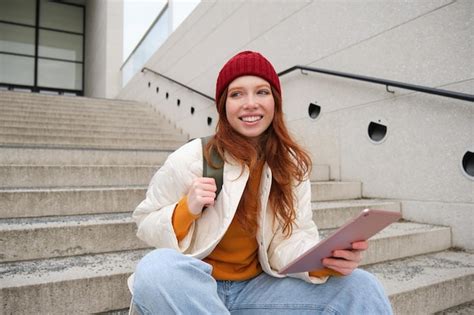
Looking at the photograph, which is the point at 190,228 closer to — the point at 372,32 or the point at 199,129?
the point at 372,32

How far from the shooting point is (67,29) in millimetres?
13859

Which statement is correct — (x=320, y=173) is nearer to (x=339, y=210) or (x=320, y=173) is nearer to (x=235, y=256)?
(x=339, y=210)

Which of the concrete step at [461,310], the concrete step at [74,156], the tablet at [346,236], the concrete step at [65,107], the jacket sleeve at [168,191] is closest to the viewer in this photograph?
the tablet at [346,236]

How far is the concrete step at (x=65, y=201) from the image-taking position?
6.31 ft

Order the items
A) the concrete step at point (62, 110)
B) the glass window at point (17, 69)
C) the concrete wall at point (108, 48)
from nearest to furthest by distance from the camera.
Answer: the concrete step at point (62, 110), the concrete wall at point (108, 48), the glass window at point (17, 69)

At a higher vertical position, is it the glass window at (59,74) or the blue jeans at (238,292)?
the glass window at (59,74)

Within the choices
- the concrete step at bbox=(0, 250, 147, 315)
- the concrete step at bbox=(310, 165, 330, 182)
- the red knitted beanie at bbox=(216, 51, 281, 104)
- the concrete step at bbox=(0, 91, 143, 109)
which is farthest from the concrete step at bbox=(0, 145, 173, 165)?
the concrete step at bbox=(0, 91, 143, 109)

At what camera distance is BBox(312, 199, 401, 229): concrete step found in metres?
2.38

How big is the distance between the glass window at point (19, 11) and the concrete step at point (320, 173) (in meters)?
14.1

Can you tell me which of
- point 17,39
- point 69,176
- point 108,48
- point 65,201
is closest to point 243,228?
point 65,201

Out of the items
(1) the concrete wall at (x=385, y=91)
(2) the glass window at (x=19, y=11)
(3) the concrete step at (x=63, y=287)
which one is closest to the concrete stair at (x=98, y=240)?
(3) the concrete step at (x=63, y=287)

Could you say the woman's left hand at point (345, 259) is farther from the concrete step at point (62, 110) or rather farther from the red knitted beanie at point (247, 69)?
the concrete step at point (62, 110)

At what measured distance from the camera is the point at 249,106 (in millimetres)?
1206

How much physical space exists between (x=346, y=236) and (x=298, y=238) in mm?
331
